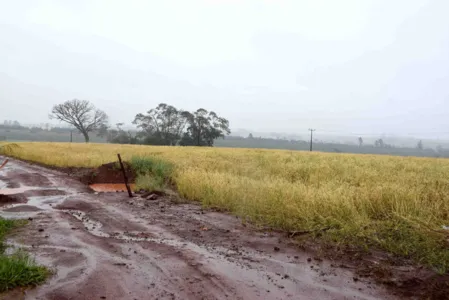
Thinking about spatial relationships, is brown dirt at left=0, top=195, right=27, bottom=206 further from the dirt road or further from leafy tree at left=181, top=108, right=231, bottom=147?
leafy tree at left=181, top=108, right=231, bottom=147

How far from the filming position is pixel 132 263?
15.4ft

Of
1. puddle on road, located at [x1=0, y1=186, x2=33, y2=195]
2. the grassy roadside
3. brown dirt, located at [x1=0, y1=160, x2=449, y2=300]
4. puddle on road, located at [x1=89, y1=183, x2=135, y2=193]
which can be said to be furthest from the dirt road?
puddle on road, located at [x1=89, y1=183, x2=135, y2=193]

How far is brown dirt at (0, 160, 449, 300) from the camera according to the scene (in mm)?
3877

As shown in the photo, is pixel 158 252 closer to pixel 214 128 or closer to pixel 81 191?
pixel 81 191

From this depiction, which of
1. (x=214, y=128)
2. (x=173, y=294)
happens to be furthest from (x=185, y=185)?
(x=214, y=128)

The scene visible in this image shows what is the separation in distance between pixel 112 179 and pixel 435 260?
1303 centimetres

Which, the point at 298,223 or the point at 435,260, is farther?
the point at 298,223

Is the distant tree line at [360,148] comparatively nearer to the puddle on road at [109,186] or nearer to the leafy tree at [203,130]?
the leafy tree at [203,130]

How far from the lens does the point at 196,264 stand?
4.74 metres

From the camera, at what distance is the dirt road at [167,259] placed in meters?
3.89

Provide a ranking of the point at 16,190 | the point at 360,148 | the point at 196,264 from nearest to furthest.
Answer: the point at 196,264 < the point at 16,190 < the point at 360,148

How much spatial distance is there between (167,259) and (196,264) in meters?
0.46

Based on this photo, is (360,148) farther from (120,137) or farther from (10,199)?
(10,199)

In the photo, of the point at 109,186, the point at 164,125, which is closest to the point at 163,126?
the point at 164,125
